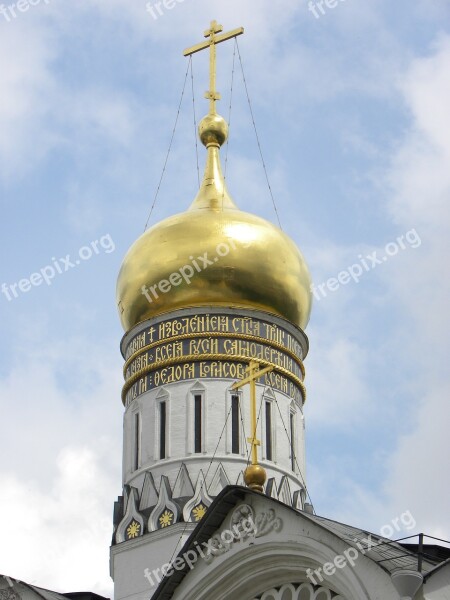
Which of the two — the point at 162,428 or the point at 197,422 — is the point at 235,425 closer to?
the point at 197,422

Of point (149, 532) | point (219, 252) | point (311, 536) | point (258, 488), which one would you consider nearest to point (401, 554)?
point (311, 536)

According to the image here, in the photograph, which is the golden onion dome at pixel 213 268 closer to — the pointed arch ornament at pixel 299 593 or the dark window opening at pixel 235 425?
the dark window opening at pixel 235 425

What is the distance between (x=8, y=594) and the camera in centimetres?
1555

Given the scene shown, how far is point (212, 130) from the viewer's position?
24734 millimetres

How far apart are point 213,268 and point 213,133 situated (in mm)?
3703

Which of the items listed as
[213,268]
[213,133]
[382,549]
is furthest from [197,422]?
[382,549]

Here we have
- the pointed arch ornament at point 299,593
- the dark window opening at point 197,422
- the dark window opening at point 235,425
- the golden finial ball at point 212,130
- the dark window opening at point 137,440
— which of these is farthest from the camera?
the golden finial ball at point 212,130

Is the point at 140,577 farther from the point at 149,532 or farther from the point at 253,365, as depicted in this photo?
the point at 253,365

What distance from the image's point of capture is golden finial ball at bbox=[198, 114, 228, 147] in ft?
81.1

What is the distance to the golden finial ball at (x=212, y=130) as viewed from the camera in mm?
24734

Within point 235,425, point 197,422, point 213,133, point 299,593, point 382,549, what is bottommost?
point 382,549

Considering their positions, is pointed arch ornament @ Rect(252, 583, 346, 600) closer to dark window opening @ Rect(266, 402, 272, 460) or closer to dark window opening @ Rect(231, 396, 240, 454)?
dark window opening @ Rect(231, 396, 240, 454)

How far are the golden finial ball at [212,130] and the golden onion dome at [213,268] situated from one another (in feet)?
6.05

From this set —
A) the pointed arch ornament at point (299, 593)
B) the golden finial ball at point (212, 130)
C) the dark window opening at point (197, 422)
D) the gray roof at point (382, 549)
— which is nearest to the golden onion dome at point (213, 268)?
the dark window opening at point (197, 422)
